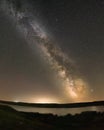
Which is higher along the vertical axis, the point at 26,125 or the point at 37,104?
the point at 37,104

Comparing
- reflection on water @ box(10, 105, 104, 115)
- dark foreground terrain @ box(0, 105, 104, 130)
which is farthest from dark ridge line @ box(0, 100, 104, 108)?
dark foreground terrain @ box(0, 105, 104, 130)

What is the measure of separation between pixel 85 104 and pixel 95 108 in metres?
1.31

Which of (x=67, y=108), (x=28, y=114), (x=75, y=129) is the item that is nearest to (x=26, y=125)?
(x=75, y=129)

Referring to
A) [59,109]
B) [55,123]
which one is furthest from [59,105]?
[55,123]

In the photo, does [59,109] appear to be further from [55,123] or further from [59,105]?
[55,123]

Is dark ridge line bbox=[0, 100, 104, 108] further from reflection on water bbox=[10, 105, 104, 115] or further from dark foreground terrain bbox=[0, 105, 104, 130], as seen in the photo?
dark foreground terrain bbox=[0, 105, 104, 130]

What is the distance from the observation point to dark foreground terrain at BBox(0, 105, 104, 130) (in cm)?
2288

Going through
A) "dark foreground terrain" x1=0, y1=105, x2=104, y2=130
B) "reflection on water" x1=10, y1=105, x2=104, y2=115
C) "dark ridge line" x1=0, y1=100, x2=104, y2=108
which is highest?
"dark ridge line" x1=0, y1=100, x2=104, y2=108

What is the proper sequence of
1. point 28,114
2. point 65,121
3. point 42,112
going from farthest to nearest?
point 42,112 < point 28,114 < point 65,121

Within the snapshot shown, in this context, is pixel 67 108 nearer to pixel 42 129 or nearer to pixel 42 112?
pixel 42 112

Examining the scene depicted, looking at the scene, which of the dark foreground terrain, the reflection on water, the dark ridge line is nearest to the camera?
the dark foreground terrain

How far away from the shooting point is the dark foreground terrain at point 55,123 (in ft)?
75.1

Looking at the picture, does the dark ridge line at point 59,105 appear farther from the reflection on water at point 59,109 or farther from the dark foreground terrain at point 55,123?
the dark foreground terrain at point 55,123

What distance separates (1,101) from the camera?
3516cm
